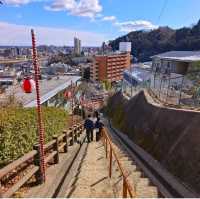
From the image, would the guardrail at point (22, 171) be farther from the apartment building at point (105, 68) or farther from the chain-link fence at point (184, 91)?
the apartment building at point (105, 68)

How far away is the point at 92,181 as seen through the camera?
7859 millimetres

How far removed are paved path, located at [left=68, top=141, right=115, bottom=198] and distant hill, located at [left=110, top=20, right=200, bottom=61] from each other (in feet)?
267

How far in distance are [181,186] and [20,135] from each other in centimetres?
490

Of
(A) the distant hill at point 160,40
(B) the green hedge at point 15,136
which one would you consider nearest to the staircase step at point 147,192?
(B) the green hedge at point 15,136

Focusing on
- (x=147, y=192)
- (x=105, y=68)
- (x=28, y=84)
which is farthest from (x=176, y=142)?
(x=105, y=68)

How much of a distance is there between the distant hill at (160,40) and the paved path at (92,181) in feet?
267

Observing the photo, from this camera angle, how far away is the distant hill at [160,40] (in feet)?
307

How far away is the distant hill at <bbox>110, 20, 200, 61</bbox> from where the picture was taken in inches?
3684

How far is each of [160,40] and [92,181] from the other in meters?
134

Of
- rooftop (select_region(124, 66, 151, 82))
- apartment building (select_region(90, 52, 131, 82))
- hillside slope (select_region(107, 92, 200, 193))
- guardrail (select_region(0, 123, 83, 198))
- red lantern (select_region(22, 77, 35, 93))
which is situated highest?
red lantern (select_region(22, 77, 35, 93))

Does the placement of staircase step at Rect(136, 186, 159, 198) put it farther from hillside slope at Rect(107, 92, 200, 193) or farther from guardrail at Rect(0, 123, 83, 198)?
guardrail at Rect(0, 123, 83, 198)

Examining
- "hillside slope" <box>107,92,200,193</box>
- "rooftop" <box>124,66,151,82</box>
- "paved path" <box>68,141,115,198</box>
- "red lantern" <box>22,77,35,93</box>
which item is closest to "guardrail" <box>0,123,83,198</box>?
"paved path" <box>68,141,115,198</box>

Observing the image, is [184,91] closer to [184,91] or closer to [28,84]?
[184,91]

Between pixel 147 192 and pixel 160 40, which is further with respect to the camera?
pixel 160 40
